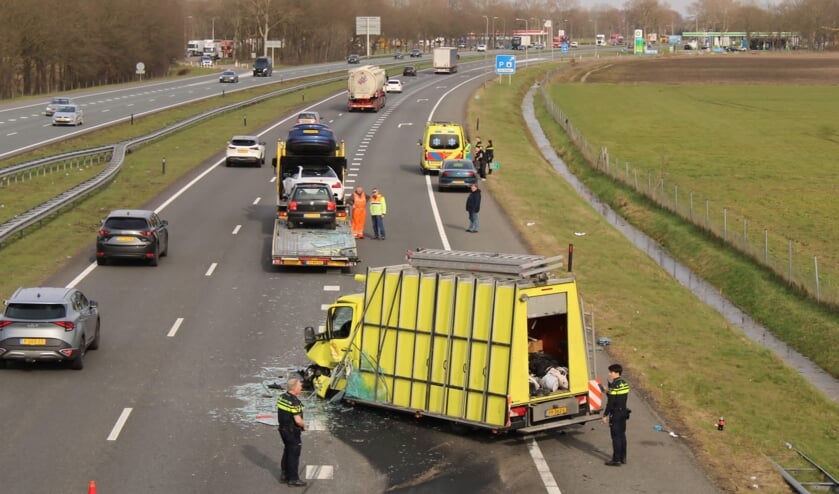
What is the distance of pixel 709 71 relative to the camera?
160 meters

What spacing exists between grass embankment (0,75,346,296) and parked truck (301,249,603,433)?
47.5 feet

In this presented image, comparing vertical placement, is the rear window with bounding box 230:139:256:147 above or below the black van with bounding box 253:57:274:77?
below

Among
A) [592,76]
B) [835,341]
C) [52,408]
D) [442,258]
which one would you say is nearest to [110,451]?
[52,408]

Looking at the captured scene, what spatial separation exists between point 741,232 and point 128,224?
22043mm

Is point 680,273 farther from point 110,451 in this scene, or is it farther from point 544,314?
point 110,451

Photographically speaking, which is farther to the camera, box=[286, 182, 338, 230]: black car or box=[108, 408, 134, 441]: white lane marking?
box=[286, 182, 338, 230]: black car

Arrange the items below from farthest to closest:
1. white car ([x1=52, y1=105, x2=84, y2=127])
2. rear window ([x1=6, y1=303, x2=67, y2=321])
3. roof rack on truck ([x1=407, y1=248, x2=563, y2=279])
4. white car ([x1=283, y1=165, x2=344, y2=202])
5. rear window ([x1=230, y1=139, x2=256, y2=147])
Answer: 1. white car ([x1=52, y1=105, x2=84, y2=127])
2. rear window ([x1=230, y1=139, x2=256, y2=147])
3. white car ([x1=283, y1=165, x2=344, y2=202])
4. rear window ([x1=6, y1=303, x2=67, y2=321])
5. roof rack on truck ([x1=407, y1=248, x2=563, y2=279])

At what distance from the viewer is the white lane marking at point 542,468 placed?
18478 millimetres

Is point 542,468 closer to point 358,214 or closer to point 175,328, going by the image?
point 175,328

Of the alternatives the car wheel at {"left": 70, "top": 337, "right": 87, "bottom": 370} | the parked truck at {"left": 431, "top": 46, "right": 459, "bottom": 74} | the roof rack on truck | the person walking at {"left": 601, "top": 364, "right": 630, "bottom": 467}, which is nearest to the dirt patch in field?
the parked truck at {"left": 431, "top": 46, "right": 459, "bottom": 74}

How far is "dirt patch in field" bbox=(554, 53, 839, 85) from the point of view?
139000 millimetres

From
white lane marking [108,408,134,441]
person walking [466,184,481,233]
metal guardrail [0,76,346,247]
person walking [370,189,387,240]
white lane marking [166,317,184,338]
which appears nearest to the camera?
white lane marking [108,408,134,441]

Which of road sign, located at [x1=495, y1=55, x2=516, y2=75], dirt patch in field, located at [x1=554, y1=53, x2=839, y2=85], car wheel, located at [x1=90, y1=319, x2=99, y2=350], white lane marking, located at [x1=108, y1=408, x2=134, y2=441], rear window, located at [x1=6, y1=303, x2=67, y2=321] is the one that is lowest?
white lane marking, located at [x1=108, y1=408, x2=134, y2=441]

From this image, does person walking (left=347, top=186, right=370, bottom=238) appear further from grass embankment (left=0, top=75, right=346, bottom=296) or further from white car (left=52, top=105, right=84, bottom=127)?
white car (left=52, top=105, right=84, bottom=127)
